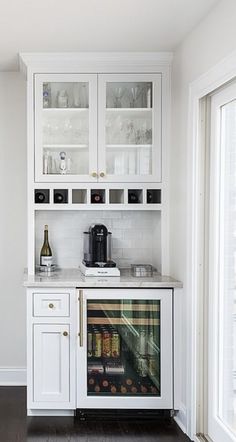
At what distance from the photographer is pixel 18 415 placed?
382cm

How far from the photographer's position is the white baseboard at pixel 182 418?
11.6 ft

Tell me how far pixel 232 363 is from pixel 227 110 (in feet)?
4.70

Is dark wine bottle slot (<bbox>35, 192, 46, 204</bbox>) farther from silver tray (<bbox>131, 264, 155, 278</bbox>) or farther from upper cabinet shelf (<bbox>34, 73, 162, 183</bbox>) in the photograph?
silver tray (<bbox>131, 264, 155, 278</bbox>)

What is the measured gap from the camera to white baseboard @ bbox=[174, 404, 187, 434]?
355cm

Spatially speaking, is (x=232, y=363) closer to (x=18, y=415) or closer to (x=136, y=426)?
(x=136, y=426)

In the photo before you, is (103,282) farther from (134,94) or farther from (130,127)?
(134,94)

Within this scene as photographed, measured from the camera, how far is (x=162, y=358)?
3715 millimetres

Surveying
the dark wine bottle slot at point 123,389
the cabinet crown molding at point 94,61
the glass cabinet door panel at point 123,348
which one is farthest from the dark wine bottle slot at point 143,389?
the cabinet crown molding at point 94,61

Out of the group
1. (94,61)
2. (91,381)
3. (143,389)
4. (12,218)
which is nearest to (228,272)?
(143,389)

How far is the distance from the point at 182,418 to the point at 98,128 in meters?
2.11

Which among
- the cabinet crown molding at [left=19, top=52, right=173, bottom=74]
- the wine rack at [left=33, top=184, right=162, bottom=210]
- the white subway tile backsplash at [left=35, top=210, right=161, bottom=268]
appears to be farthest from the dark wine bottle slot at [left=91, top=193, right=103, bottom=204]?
the cabinet crown molding at [left=19, top=52, right=173, bottom=74]

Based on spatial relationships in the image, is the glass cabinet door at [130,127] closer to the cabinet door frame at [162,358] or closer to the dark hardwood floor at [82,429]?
the cabinet door frame at [162,358]

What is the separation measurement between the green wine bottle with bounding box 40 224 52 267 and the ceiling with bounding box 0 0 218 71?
1390mm

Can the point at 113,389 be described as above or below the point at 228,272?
below
